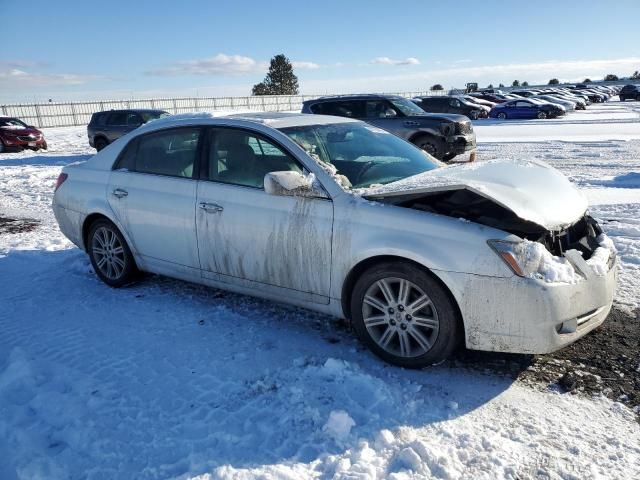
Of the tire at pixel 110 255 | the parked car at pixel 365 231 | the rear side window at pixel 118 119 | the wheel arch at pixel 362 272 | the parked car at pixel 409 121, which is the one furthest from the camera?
the rear side window at pixel 118 119

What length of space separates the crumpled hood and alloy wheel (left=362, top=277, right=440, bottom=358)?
2.05 ft

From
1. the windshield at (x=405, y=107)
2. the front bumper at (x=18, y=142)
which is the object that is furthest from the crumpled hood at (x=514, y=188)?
the front bumper at (x=18, y=142)

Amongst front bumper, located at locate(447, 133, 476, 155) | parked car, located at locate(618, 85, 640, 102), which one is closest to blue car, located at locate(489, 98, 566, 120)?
front bumper, located at locate(447, 133, 476, 155)

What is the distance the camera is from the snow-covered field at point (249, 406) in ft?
8.61

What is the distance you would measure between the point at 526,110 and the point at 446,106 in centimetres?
797

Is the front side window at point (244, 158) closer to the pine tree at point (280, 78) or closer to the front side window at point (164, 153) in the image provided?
the front side window at point (164, 153)

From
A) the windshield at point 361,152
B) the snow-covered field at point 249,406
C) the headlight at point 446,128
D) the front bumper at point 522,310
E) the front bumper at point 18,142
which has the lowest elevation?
the snow-covered field at point 249,406

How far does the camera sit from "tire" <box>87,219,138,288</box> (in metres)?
5.04

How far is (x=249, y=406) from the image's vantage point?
3.12 m

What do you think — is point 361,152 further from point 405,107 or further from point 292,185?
point 405,107

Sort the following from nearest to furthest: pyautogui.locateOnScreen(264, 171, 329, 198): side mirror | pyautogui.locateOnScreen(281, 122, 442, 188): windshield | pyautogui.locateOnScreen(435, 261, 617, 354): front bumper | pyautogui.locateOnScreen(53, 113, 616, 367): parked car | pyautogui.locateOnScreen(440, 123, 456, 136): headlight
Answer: pyautogui.locateOnScreen(435, 261, 617, 354): front bumper
pyautogui.locateOnScreen(53, 113, 616, 367): parked car
pyautogui.locateOnScreen(264, 171, 329, 198): side mirror
pyautogui.locateOnScreen(281, 122, 442, 188): windshield
pyautogui.locateOnScreen(440, 123, 456, 136): headlight

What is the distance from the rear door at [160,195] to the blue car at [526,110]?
3095 cm

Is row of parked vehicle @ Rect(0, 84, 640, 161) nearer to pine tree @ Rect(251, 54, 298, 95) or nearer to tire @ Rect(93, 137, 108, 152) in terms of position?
tire @ Rect(93, 137, 108, 152)

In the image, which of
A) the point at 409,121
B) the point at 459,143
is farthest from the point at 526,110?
the point at 409,121
